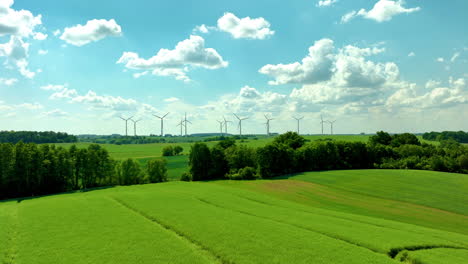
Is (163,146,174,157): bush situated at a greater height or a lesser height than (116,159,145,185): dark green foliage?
greater

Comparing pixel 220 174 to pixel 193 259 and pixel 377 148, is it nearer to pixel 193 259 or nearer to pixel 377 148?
pixel 377 148

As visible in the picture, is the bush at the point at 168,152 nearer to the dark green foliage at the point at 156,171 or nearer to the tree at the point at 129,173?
the dark green foliage at the point at 156,171

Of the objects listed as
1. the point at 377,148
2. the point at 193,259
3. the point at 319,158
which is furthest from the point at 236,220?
the point at 377,148

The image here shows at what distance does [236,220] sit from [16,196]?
67688 millimetres

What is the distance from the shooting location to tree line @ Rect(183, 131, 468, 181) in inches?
3755

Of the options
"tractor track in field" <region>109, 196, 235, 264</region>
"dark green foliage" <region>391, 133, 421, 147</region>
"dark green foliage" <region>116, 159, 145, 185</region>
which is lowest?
"dark green foliage" <region>116, 159, 145, 185</region>

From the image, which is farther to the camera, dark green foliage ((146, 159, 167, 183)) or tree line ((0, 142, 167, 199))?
dark green foliage ((146, 159, 167, 183))

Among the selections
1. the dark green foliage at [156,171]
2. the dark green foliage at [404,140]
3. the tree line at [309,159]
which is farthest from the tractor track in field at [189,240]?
the dark green foliage at [404,140]

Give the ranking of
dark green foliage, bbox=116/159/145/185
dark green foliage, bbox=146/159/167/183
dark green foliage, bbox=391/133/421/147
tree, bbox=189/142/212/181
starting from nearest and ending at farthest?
dark green foliage, bbox=116/159/145/185 < dark green foliage, bbox=146/159/167/183 < tree, bbox=189/142/212/181 < dark green foliage, bbox=391/133/421/147

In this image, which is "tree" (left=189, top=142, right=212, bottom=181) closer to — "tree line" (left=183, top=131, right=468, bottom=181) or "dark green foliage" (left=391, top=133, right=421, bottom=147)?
"tree line" (left=183, top=131, right=468, bottom=181)

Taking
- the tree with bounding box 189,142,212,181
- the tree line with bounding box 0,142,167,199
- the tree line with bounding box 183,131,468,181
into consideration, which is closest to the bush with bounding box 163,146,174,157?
the tree line with bounding box 183,131,468,181

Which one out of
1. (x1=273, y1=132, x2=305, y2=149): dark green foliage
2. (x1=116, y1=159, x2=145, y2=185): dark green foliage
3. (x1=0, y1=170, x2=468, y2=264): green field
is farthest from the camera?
(x1=273, y1=132, x2=305, y2=149): dark green foliage

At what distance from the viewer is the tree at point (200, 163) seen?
9825cm

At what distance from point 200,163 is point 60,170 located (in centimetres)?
4051
